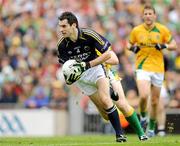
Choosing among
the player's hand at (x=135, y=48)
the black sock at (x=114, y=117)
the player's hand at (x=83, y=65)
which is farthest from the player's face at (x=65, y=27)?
the player's hand at (x=135, y=48)

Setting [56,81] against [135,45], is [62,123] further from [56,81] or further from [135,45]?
[135,45]

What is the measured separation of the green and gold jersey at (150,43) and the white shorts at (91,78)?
327cm

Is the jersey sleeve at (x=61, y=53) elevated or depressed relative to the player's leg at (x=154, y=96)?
elevated

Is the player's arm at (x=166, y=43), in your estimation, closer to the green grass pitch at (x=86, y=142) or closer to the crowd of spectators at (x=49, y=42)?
the green grass pitch at (x=86, y=142)

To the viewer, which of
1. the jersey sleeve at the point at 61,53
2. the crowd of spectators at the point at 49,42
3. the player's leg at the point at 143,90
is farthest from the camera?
the crowd of spectators at the point at 49,42

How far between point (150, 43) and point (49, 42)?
9.27 meters

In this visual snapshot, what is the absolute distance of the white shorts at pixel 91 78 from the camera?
12.2 meters

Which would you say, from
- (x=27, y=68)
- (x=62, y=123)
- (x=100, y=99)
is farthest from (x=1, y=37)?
(x=100, y=99)

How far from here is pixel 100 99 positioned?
12164 mm

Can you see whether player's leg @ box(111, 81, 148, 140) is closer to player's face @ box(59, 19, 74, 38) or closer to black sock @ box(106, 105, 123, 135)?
black sock @ box(106, 105, 123, 135)

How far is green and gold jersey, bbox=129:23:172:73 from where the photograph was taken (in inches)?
609

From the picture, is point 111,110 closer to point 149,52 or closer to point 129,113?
point 129,113

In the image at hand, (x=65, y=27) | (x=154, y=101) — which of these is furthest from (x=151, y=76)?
(x=65, y=27)

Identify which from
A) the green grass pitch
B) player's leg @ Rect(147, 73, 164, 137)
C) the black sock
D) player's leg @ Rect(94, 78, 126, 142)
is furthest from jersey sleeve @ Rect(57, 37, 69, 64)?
player's leg @ Rect(147, 73, 164, 137)
